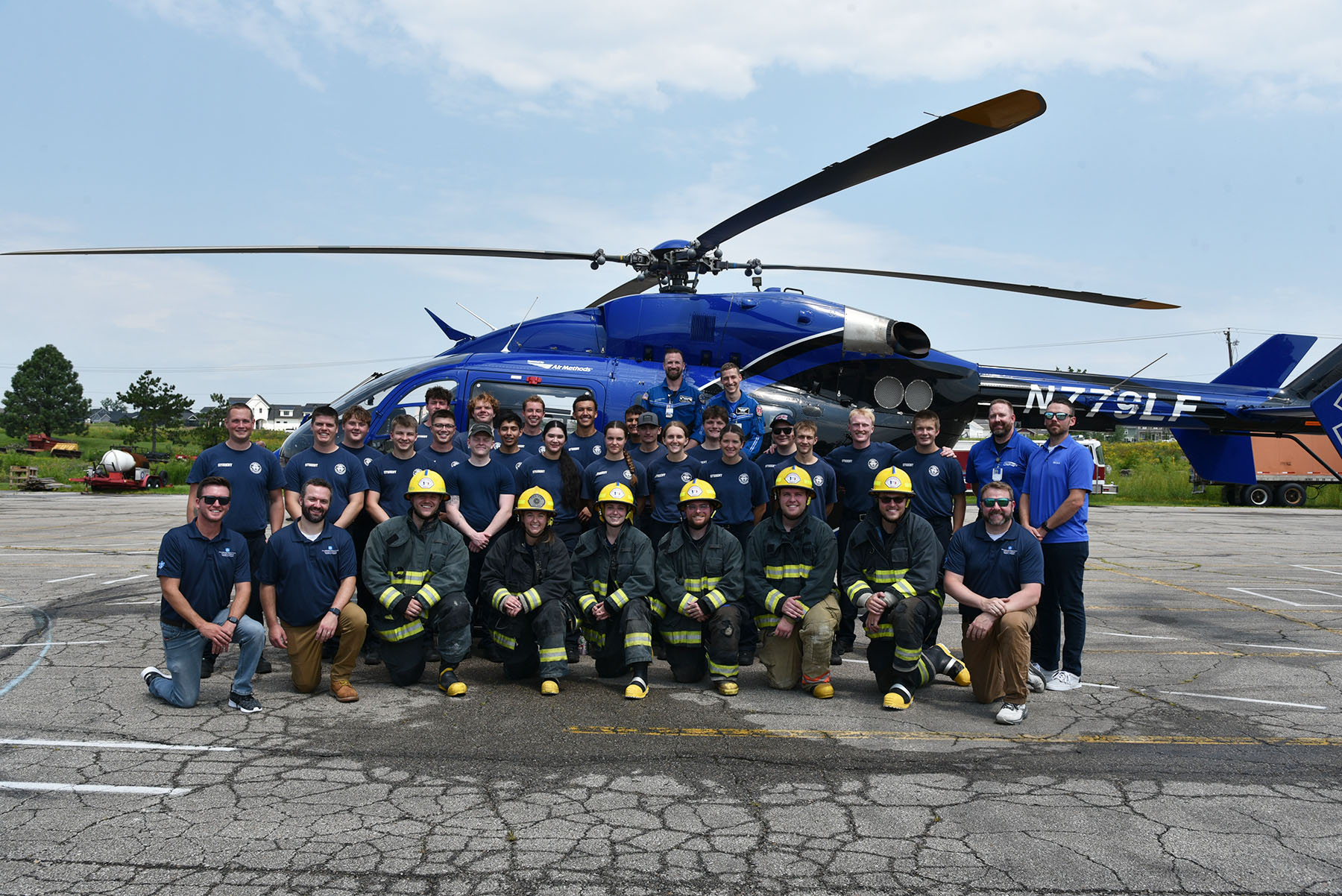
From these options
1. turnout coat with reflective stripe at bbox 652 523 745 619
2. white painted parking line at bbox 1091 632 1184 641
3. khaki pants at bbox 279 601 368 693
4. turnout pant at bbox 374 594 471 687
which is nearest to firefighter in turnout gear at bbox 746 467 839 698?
turnout coat with reflective stripe at bbox 652 523 745 619

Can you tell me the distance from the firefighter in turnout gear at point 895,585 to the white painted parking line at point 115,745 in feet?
12.6

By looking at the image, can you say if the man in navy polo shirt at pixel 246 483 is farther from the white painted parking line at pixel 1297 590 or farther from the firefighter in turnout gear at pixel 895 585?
the white painted parking line at pixel 1297 590

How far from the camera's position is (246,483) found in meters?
6.33

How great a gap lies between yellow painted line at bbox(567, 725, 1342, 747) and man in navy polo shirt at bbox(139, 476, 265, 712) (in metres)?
2.06

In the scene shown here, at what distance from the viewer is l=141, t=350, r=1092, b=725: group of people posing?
5.64 metres

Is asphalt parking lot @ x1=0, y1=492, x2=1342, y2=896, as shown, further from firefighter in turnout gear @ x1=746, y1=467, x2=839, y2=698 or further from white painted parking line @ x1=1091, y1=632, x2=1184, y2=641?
white painted parking line @ x1=1091, y1=632, x2=1184, y2=641

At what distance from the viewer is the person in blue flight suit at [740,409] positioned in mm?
7965

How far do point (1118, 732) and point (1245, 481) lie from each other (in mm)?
9449

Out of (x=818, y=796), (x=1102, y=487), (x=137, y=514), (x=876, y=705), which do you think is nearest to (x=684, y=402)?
(x=876, y=705)

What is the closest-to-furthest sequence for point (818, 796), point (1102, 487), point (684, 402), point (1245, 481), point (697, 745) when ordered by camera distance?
point (818, 796)
point (697, 745)
point (684, 402)
point (1245, 481)
point (1102, 487)

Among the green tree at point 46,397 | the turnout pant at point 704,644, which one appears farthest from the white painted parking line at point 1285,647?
the green tree at point 46,397

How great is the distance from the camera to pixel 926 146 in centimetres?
682

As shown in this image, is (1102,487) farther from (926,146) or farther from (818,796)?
(818,796)

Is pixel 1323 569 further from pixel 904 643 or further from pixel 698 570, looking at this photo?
pixel 698 570
